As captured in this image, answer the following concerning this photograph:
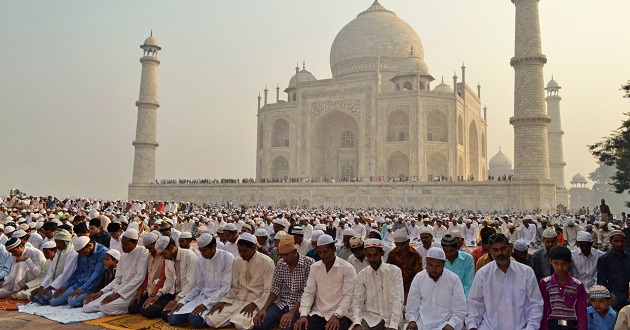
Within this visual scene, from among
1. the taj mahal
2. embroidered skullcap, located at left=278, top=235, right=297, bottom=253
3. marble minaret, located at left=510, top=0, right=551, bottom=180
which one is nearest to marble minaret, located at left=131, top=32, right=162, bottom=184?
the taj mahal

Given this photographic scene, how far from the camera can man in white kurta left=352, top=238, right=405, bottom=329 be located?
3.71 meters

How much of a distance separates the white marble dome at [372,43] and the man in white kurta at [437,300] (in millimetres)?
29604

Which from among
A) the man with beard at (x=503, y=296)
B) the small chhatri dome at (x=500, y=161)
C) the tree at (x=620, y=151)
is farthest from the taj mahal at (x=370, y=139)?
the man with beard at (x=503, y=296)

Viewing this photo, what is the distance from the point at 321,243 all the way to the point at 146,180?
28.3 meters

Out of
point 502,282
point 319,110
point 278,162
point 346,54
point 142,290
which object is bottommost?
point 142,290

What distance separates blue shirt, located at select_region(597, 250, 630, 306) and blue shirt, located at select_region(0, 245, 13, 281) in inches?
254

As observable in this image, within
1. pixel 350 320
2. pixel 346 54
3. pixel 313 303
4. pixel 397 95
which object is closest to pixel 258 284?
pixel 313 303

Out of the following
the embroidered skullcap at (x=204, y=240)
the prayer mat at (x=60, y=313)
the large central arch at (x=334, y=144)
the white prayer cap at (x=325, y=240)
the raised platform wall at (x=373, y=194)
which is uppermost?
the large central arch at (x=334, y=144)

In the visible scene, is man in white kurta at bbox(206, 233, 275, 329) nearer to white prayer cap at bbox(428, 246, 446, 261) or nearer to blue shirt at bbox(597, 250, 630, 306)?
white prayer cap at bbox(428, 246, 446, 261)

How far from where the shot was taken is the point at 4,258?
591 centimetres

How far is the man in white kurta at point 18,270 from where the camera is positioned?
558cm

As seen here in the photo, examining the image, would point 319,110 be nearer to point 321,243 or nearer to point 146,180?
point 146,180

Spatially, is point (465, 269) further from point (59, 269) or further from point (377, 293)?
point (59, 269)

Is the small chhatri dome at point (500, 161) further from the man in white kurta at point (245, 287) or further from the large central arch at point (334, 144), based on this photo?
the man in white kurta at point (245, 287)
